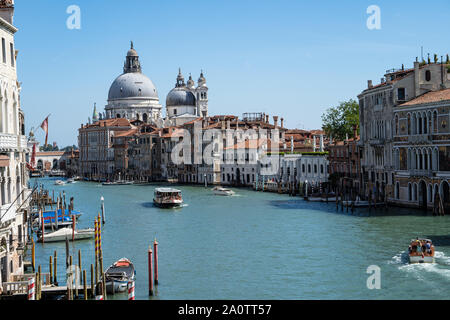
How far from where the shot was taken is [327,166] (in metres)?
37.3

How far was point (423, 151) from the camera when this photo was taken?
24.5 meters

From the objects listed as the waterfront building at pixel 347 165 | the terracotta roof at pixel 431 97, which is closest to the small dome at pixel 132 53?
the waterfront building at pixel 347 165

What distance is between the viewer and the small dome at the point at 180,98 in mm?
73062

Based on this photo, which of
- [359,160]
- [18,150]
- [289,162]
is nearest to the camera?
[18,150]

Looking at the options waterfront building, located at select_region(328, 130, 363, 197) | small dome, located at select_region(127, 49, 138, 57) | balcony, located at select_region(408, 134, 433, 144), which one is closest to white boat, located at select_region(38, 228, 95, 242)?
balcony, located at select_region(408, 134, 433, 144)

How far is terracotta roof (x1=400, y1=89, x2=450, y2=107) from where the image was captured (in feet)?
77.8

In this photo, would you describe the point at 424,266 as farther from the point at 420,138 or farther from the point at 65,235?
the point at 420,138

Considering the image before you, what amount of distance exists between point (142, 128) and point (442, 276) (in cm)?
5192

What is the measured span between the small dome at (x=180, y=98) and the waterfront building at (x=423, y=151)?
158 ft

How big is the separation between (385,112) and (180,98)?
4726 cm

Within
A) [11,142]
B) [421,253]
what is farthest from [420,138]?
[11,142]

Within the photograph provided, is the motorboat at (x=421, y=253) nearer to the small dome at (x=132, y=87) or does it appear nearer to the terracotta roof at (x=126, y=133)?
the terracotta roof at (x=126, y=133)
